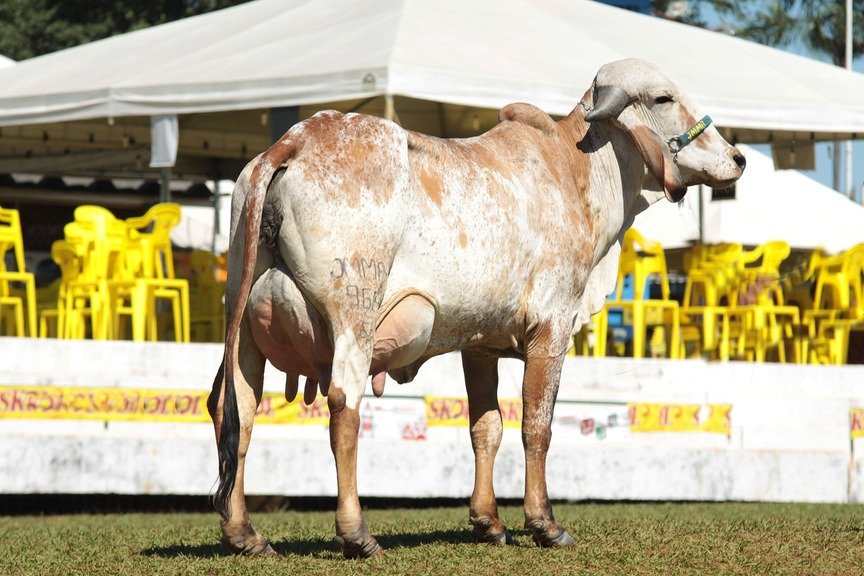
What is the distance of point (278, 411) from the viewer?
11922 millimetres

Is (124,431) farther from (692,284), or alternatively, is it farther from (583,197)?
(692,284)

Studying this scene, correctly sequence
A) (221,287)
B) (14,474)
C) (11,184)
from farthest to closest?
(11,184)
(221,287)
(14,474)

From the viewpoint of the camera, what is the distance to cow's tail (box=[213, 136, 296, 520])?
6.47 metres

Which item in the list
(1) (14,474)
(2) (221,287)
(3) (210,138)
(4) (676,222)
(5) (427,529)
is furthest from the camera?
(4) (676,222)

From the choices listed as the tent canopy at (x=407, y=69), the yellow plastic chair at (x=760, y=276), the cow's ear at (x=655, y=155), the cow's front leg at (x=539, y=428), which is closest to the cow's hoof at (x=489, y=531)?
the cow's front leg at (x=539, y=428)

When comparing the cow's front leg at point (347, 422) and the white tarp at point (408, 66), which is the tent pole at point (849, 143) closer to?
the white tarp at point (408, 66)

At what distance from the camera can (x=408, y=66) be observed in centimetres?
1145

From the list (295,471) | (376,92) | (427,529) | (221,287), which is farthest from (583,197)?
(221,287)

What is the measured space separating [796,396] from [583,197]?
6.49 m

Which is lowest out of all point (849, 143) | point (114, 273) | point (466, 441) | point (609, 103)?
point (466, 441)

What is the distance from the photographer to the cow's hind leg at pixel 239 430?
6.65 meters

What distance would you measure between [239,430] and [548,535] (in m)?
1.63

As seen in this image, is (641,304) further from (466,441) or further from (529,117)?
(529,117)

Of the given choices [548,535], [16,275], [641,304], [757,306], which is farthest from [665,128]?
[757,306]
